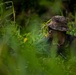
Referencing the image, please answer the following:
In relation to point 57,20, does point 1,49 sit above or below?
above

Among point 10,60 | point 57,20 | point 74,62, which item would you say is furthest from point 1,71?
point 57,20

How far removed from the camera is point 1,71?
25.4 inches

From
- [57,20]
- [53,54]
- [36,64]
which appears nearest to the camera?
[36,64]

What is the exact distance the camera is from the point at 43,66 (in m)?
0.62

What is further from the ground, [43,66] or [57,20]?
[43,66]

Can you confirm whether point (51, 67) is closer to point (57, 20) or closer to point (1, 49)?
A: point (1, 49)

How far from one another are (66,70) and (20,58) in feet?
0.32

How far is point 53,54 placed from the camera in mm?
704

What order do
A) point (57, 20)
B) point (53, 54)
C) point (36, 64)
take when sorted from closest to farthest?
point (36, 64) → point (53, 54) → point (57, 20)

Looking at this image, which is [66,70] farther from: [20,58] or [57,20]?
[57,20]

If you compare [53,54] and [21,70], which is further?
[53,54]

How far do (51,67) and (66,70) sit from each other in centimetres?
6

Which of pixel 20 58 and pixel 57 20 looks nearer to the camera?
pixel 20 58

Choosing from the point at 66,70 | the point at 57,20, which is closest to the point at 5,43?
the point at 66,70
